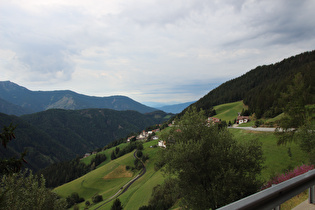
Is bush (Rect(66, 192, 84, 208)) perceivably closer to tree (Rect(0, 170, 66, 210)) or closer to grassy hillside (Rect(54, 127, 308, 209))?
grassy hillside (Rect(54, 127, 308, 209))

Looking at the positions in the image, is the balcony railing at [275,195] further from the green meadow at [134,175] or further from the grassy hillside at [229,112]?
the grassy hillside at [229,112]

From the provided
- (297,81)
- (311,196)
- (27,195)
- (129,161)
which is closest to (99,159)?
(129,161)

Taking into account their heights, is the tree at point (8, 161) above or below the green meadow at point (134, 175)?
above

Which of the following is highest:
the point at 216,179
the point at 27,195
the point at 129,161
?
the point at 216,179

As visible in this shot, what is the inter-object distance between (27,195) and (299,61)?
21521 centimetres

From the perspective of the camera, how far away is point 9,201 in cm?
1382

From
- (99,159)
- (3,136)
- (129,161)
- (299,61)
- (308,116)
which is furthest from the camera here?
(299,61)

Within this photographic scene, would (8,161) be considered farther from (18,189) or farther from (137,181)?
(137,181)

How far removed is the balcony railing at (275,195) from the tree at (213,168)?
1014 cm

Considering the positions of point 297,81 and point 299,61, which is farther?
point 299,61

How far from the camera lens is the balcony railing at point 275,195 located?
309 centimetres

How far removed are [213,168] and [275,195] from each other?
12700 mm

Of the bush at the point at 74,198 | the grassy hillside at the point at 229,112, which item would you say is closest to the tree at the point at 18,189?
the bush at the point at 74,198

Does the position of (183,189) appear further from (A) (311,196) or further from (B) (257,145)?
(A) (311,196)
